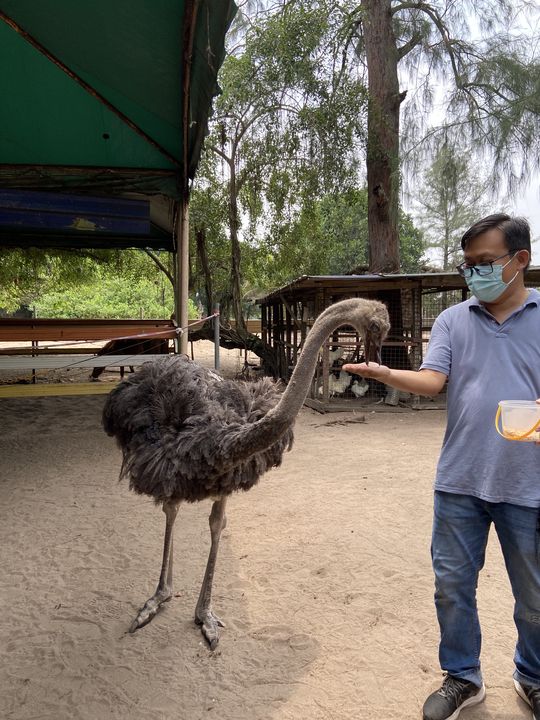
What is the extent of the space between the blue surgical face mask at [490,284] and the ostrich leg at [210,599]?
1644mm

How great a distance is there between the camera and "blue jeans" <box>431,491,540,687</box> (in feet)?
5.93

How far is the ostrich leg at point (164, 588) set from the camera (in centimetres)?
267

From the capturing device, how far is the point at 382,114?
32.7 feet

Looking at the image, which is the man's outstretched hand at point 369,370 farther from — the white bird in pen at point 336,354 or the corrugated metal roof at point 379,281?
the white bird in pen at point 336,354

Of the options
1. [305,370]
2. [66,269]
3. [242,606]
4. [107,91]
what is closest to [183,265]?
[107,91]

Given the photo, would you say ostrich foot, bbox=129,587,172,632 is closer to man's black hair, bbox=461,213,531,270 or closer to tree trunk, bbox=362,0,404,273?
man's black hair, bbox=461,213,531,270

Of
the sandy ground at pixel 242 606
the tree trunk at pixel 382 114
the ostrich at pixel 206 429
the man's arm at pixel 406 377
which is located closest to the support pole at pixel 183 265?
the sandy ground at pixel 242 606

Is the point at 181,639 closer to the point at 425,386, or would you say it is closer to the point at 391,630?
the point at 391,630

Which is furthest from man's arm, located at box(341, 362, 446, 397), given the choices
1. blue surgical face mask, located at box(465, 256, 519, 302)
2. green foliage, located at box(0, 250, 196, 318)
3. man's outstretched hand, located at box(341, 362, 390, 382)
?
green foliage, located at box(0, 250, 196, 318)

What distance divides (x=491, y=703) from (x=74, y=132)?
232 inches

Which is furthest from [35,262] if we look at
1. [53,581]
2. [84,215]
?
[53,581]

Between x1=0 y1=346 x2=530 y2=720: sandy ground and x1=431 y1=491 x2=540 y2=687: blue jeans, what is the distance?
10.0 inches

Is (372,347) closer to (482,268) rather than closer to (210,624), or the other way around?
(482,268)

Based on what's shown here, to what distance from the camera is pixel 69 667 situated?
235cm
